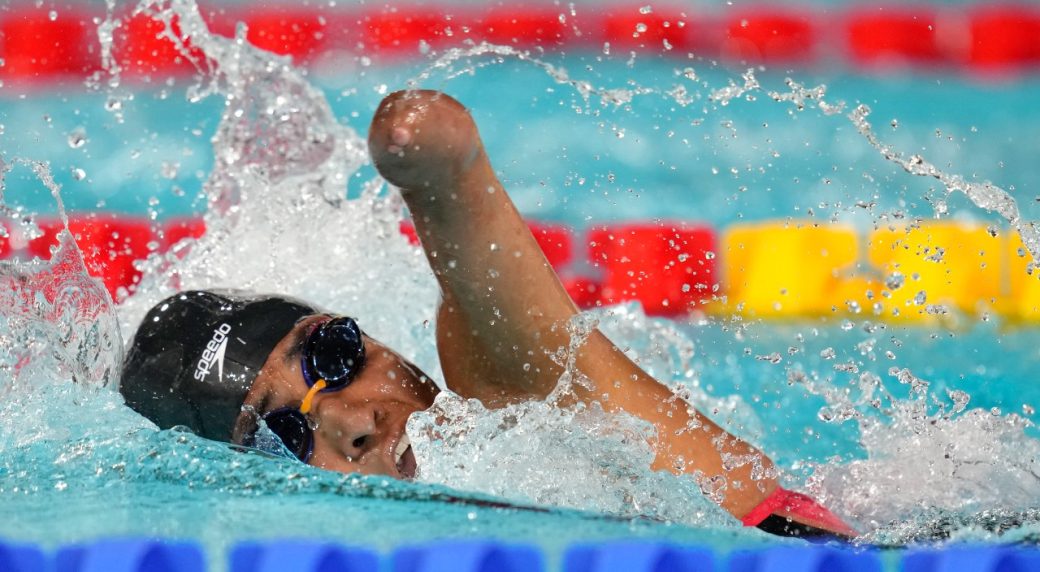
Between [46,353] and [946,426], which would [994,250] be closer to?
[946,426]

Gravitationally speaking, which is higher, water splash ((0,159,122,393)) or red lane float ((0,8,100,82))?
red lane float ((0,8,100,82))

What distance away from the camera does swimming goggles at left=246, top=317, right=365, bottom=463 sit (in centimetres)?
146

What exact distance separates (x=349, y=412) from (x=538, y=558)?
1.36 ft

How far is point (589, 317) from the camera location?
1.39 m

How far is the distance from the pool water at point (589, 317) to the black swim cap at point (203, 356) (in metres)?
0.06

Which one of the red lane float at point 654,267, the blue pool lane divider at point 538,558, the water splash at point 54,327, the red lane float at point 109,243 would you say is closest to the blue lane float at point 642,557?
the blue pool lane divider at point 538,558

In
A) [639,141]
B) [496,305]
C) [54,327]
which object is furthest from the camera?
[639,141]

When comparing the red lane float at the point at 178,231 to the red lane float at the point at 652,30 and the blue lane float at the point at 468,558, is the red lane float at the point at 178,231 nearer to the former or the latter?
the red lane float at the point at 652,30

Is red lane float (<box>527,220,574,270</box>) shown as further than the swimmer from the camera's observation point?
Yes

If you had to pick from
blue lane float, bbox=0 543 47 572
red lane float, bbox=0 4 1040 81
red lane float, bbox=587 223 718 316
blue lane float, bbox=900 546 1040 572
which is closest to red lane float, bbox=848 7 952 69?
red lane float, bbox=0 4 1040 81

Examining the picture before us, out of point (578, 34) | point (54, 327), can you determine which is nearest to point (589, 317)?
point (54, 327)

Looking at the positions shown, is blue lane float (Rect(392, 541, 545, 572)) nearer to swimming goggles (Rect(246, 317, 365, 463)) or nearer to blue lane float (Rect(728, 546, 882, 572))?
blue lane float (Rect(728, 546, 882, 572))

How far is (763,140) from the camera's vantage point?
3688mm

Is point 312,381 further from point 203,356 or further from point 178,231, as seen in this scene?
point 178,231
